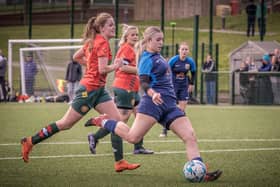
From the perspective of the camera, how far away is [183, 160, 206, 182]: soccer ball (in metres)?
9.07

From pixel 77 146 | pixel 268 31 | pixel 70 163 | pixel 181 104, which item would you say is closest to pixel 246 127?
pixel 181 104

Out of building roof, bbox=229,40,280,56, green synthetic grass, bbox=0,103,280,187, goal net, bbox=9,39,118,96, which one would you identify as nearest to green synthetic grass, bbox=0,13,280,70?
building roof, bbox=229,40,280,56

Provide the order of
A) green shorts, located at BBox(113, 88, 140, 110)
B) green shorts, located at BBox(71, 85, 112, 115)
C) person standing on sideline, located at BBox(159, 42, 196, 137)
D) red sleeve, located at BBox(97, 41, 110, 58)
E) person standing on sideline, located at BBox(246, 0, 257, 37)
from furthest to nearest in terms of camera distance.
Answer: person standing on sideline, located at BBox(246, 0, 257, 37), person standing on sideline, located at BBox(159, 42, 196, 137), green shorts, located at BBox(113, 88, 140, 110), green shorts, located at BBox(71, 85, 112, 115), red sleeve, located at BBox(97, 41, 110, 58)

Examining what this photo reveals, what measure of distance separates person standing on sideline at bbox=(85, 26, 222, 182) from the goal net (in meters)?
19.6

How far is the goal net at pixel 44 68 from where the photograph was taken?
29266 mm

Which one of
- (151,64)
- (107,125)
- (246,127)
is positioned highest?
(151,64)

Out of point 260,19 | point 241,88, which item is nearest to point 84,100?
point 241,88

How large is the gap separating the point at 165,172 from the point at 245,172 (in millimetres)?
1021

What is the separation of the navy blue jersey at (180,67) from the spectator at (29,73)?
1400 centimetres

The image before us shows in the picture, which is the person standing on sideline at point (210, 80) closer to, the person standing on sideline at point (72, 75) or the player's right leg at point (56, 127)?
the person standing on sideline at point (72, 75)

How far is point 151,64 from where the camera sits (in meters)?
9.46

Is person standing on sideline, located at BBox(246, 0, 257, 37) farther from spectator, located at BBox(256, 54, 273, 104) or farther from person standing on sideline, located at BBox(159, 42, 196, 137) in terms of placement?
person standing on sideline, located at BBox(159, 42, 196, 137)

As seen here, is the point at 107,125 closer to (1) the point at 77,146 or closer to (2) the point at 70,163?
(2) the point at 70,163

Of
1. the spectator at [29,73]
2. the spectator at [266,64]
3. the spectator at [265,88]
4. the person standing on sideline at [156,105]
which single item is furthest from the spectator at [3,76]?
the person standing on sideline at [156,105]
